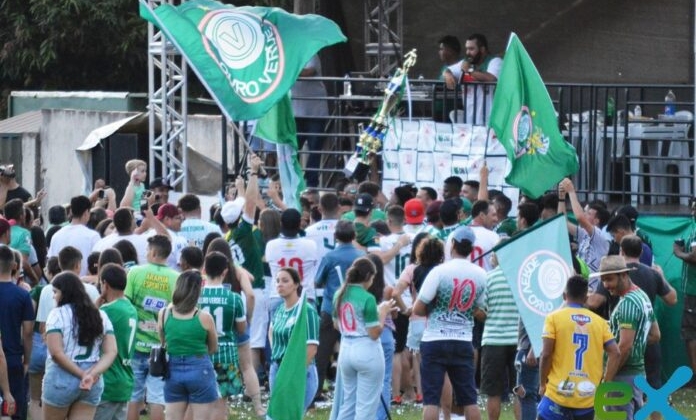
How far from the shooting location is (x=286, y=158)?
1698 centimetres

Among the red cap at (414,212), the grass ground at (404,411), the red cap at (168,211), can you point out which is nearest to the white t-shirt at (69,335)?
the grass ground at (404,411)

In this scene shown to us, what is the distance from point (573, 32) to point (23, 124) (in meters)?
10.4

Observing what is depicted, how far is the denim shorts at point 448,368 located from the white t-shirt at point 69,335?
9.08 ft

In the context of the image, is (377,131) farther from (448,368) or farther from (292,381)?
(292,381)

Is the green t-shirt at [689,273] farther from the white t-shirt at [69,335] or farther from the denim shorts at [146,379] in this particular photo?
the white t-shirt at [69,335]

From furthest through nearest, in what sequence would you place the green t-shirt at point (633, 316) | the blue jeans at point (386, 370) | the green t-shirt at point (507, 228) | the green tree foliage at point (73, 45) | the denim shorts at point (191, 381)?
the green tree foliage at point (73, 45) < the green t-shirt at point (507, 228) < the blue jeans at point (386, 370) < the green t-shirt at point (633, 316) < the denim shorts at point (191, 381)

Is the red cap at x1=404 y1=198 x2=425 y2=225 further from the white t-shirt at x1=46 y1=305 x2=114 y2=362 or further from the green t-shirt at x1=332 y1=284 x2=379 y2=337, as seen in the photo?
the white t-shirt at x1=46 y1=305 x2=114 y2=362

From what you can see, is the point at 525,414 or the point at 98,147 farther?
the point at 98,147

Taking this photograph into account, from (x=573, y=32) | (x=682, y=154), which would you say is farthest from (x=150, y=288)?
(x=573, y=32)

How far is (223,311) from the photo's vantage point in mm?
12344

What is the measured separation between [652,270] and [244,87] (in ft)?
15.3

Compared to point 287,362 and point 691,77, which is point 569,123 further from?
point 287,362

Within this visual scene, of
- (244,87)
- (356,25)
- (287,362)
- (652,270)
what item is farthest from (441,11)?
(287,362)

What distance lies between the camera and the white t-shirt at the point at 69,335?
36.5 feet
